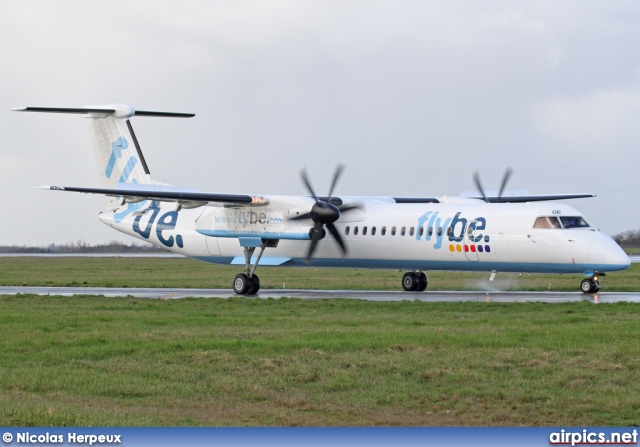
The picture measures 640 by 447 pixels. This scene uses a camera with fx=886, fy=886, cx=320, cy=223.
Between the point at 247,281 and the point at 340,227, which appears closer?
the point at 247,281

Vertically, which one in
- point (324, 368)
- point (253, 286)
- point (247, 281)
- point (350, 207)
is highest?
point (350, 207)

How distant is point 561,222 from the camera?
27172 millimetres

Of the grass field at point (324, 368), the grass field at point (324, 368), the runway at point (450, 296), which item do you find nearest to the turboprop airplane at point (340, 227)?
the runway at point (450, 296)

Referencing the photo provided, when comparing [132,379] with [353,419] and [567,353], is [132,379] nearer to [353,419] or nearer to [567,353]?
[353,419]

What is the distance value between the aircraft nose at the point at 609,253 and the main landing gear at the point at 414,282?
770 cm

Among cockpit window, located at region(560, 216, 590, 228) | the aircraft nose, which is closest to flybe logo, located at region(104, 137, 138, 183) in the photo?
cockpit window, located at region(560, 216, 590, 228)

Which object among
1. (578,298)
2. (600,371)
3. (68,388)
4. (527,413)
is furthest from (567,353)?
(578,298)

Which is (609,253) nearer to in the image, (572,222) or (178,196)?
(572,222)

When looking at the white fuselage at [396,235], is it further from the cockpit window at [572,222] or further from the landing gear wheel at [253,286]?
the landing gear wheel at [253,286]

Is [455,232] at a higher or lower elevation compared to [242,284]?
higher

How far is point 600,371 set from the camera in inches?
530

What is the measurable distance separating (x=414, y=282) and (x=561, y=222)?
698 centimetres

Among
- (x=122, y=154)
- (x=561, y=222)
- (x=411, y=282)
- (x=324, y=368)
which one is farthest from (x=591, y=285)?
(x=122, y=154)

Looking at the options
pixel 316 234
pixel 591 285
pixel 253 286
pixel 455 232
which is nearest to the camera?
pixel 591 285
